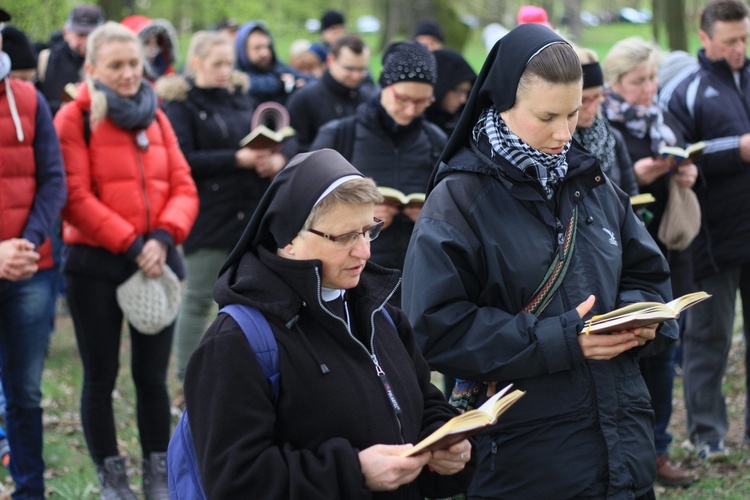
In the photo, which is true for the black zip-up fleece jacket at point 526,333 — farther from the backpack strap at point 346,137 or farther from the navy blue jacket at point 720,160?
the navy blue jacket at point 720,160

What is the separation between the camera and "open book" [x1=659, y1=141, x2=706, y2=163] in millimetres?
5363

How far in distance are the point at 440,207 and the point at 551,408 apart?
2.51ft

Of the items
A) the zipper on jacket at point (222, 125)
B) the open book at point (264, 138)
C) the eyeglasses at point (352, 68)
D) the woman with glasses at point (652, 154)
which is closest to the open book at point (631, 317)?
the woman with glasses at point (652, 154)

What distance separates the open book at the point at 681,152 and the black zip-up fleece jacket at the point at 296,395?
2.98 meters

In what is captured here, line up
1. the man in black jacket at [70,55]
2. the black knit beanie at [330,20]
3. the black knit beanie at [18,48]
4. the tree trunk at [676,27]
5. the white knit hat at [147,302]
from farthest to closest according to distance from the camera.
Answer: the black knit beanie at [330,20], the tree trunk at [676,27], the man in black jacket at [70,55], the black knit beanie at [18,48], the white knit hat at [147,302]

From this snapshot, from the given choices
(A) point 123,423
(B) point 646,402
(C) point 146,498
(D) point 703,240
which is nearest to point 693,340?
(D) point 703,240

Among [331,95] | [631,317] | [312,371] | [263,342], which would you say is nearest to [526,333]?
[631,317]

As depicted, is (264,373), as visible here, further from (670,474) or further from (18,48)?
(18,48)

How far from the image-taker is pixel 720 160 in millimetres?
5910

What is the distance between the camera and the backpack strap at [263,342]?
8.63ft

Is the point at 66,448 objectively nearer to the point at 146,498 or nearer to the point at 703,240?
the point at 146,498

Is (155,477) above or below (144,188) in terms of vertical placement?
below

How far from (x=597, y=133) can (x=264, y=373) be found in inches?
114

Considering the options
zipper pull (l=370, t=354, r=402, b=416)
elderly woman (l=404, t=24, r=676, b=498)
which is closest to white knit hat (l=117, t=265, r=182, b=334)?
elderly woman (l=404, t=24, r=676, b=498)
